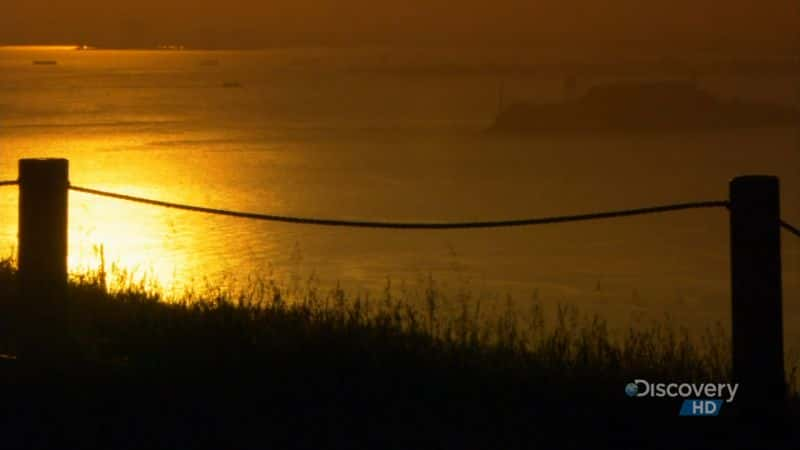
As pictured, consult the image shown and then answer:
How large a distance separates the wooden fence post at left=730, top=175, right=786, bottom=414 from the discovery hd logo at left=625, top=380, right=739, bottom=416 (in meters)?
0.12

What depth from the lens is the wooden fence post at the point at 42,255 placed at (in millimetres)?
7445

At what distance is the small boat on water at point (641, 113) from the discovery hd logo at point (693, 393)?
79.2 meters

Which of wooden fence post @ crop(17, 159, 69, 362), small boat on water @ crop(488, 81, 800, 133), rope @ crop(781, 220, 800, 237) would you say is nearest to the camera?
rope @ crop(781, 220, 800, 237)

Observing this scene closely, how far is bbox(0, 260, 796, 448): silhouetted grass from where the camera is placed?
20.8 ft

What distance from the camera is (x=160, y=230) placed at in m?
27.9

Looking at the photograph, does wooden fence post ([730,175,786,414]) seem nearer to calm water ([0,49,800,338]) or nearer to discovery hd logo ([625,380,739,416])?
discovery hd logo ([625,380,739,416])

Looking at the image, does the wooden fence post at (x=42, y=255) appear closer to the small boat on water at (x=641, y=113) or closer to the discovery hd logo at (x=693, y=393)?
the discovery hd logo at (x=693, y=393)

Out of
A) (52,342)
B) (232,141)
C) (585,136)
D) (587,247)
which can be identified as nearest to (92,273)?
(52,342)

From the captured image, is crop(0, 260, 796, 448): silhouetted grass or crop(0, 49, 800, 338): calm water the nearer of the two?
crop(0, 260, 796, 448): silhouetted grass

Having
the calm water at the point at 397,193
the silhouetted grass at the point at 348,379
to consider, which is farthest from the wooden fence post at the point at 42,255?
the calm water at the point at 397,193

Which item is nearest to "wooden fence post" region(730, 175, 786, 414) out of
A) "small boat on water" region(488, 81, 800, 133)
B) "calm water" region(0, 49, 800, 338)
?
"calm water" region(0, 49, 800, 338)

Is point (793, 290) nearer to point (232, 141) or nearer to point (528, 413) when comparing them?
point (528, 413)

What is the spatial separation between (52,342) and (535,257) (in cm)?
1984

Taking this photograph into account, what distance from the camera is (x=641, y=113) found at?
93375 millimetres
